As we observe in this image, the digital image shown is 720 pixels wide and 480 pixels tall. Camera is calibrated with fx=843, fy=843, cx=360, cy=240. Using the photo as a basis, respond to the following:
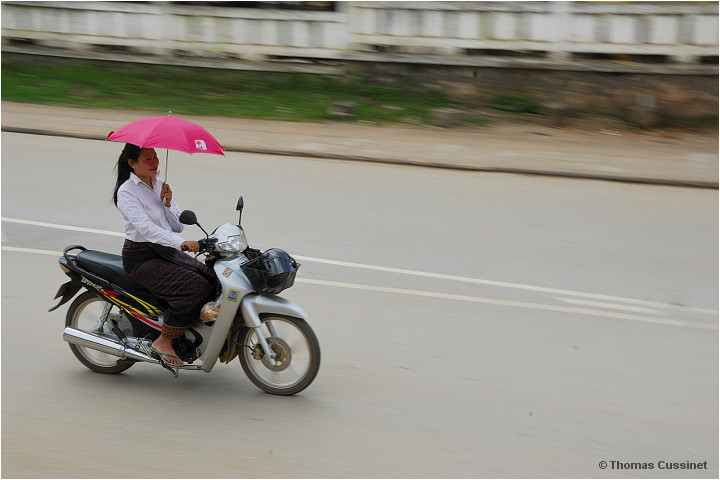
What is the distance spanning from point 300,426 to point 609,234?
226 inches

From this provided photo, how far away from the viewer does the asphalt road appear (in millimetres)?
4898

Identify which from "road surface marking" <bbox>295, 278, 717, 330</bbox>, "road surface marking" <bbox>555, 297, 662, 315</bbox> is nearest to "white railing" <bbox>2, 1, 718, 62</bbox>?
"road surface marking" <bbox>555, 297, 662, 315</bbox>

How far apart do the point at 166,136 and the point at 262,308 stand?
4.06ft

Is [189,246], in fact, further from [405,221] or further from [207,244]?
[405,221]

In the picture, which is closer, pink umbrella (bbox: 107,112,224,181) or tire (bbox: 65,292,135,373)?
pink umbrella (bbox: 107,112,224,181)

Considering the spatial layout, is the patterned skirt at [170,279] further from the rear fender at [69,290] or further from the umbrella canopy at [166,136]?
the umbrella canopy at [166,136]

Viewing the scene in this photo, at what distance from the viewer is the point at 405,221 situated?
998 centimetres

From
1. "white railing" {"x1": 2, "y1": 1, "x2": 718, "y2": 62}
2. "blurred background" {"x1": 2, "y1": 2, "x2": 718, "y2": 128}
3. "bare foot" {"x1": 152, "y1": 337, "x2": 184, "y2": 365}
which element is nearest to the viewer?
"bare foot" {"x1": 152, "y1": 337, "x2": 184, "y2": 365}

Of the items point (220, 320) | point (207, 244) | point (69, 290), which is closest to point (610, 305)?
point (220, 320)

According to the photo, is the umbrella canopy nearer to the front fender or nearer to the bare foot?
the front fender

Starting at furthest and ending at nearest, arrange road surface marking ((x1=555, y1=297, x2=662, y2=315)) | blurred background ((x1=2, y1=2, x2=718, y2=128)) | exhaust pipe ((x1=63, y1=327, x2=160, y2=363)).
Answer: blurred background ((x1=2, y1=2, x2=718, y2=128))
road surface marking ((x1=555, y1=297, x2=662, y2=315))
exhaust pipe ((x1=63, y1=327, x2=160, y2=363))

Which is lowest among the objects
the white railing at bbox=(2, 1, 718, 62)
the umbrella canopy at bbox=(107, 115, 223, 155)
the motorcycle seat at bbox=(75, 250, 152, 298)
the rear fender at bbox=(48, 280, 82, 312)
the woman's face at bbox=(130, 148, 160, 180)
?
the rear fender at bbox=(48, 280, 82, 312)

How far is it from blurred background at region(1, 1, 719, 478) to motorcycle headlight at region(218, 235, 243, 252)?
1.01 metres

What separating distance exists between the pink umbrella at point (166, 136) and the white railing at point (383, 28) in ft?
41.8
